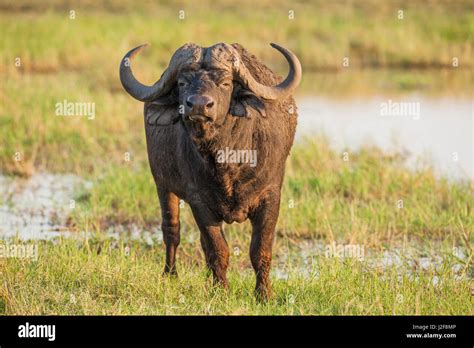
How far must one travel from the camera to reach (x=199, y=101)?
18.0 feet

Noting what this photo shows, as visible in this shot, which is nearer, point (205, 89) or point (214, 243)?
point (205, 89)

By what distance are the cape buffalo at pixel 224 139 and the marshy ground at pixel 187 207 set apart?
434 millimetres

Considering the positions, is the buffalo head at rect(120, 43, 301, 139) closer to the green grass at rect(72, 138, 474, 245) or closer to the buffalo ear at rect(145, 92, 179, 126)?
the buffalo ear at rect(145, 92, 179, 126)

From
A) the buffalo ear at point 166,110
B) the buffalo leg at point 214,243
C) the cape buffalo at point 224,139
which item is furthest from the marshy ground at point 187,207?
the buffalo ear at point 166,110

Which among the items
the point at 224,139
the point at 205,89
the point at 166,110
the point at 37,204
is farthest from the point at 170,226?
the point at 37,204

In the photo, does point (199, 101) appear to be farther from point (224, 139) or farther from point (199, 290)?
point (199, 290)

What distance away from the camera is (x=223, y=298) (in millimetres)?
6223

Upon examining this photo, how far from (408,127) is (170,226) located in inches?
241

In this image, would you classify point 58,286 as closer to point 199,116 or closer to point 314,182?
point 199,116

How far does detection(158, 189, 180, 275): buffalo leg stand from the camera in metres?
7.15

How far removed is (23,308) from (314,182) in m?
3.94

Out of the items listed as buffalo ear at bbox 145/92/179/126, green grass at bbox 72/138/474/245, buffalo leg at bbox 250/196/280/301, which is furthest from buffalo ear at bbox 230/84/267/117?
green grass at bbox 72/138/474/245

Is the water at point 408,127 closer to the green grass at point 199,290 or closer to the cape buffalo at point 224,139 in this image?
the green grass at point 199,290
